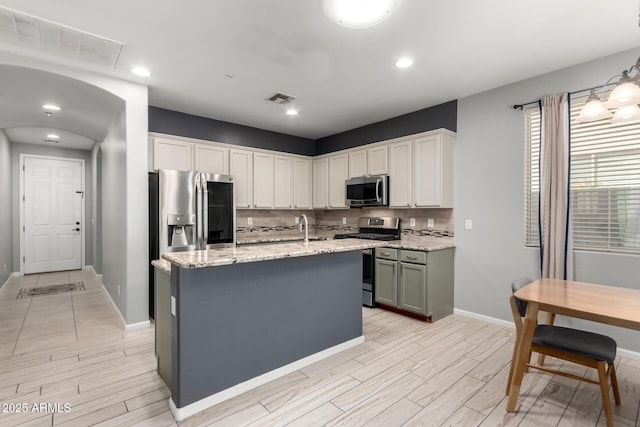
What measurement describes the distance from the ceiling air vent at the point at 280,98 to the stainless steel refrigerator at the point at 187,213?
118cm

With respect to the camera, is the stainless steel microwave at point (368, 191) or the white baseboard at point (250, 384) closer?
the white baseboard at point (250, 384)

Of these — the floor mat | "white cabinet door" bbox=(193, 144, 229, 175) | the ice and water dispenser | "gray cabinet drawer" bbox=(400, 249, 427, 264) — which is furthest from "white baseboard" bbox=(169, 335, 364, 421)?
the floor mat

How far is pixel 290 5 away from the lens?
84.9 inches

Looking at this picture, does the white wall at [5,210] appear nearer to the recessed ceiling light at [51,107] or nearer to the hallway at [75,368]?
the hallway at [75,368]

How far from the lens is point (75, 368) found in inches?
104

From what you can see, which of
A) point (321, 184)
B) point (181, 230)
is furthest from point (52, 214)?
point (321, 184)

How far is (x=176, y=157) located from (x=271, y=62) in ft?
6.46

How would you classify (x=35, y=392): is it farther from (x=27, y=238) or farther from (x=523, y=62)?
(x=27, y=238)

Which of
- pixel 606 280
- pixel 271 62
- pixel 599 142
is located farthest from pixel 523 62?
pixel 271 62

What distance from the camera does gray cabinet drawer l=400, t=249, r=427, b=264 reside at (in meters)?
3.68

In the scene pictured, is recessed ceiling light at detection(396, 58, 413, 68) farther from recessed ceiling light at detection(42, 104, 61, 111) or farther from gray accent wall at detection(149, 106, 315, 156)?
recessed ceiling light at detection(42, 104, 61, 111)

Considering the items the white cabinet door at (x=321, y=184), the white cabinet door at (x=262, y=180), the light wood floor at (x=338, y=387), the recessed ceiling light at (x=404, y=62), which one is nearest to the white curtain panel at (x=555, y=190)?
the light wood floor at (x=338, y=387)

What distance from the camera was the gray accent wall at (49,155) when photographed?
6.04 meters

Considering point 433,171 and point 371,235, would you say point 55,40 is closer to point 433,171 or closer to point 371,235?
point 433,171
